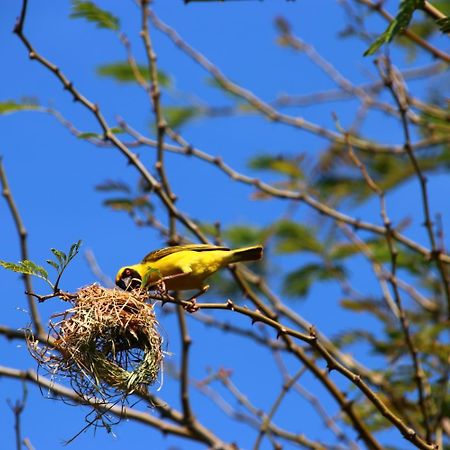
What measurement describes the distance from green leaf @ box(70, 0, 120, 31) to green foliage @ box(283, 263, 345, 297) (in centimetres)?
222

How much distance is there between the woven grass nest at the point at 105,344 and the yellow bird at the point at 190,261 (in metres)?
0.95

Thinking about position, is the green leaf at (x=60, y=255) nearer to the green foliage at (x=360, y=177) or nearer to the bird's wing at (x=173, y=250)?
the bird's wing at (x=173, y=250)

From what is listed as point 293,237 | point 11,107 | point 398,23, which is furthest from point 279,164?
point 398,23

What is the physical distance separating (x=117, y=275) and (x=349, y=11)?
249 centimetres

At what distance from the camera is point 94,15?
500 centimetres

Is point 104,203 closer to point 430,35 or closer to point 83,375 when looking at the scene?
point 83,375

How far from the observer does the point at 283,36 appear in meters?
7.64

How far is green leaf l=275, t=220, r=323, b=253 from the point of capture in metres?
6.23

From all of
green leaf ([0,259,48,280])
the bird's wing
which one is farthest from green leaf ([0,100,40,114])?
green leaf ([0,259,48,280])

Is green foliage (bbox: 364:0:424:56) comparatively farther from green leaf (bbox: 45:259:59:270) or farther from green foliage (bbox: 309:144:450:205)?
green foliage (bbox: 309:144:450:205)

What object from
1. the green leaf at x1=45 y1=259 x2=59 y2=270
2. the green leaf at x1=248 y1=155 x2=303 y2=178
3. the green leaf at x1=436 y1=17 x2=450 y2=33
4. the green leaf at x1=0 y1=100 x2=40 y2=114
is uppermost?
the green leaf at x1=248 y1=155 x2=303 y2=178

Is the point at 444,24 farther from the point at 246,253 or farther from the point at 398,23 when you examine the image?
the point at 246,253

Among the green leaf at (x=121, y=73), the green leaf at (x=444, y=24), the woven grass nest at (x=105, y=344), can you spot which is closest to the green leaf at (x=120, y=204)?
the green leaf at (x=121, y=73)

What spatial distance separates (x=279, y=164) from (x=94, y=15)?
1923 mm
